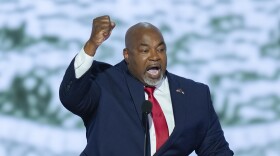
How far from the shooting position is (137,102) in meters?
2.22

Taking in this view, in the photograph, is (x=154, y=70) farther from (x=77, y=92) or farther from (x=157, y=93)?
(x=77, y=92)

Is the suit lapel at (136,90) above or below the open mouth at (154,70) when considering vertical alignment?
below

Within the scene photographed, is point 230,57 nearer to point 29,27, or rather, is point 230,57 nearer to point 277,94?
point 277,94

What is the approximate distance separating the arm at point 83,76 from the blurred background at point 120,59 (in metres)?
1.13

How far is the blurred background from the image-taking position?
326 centimetres

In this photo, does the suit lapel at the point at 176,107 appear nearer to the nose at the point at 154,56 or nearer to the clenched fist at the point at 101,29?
the nose at the point at 154,56

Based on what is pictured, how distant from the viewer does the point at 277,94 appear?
3346 millimetres

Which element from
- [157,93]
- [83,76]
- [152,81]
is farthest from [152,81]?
[83,76]

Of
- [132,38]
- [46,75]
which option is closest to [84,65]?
[132,38]

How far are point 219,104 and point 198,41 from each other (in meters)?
0.31

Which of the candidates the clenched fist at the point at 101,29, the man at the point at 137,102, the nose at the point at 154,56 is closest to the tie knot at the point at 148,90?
the man at the point at 137,102

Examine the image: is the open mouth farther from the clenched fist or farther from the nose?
the clenched fist

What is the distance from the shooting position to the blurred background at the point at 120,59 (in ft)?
10.7

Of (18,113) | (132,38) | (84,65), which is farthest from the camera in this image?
(18,113)
